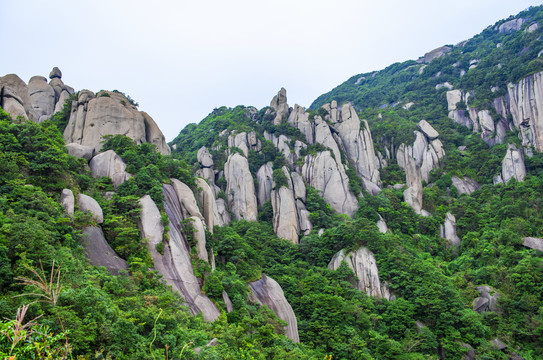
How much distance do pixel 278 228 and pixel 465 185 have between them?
2253 cm

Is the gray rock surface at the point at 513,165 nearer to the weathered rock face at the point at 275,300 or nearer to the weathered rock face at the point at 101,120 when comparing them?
the weathered rock face at the point at 275,300

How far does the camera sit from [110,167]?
22453mm

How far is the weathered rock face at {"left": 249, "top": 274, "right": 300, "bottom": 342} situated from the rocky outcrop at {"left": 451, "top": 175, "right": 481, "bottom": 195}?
2740cm

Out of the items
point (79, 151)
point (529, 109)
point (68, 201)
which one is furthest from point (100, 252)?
point (529, 109)

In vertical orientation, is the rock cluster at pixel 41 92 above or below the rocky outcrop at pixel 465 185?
above

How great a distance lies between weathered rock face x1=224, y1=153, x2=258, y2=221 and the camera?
37000mm

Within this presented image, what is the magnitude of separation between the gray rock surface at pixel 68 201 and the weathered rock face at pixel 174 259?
3397 millimetres

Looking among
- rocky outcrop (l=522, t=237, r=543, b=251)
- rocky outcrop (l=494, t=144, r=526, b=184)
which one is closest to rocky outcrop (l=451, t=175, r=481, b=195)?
rocky outcrop (l=494, t=144, r=526, b=184)

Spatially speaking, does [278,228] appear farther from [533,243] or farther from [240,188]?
[533,243]

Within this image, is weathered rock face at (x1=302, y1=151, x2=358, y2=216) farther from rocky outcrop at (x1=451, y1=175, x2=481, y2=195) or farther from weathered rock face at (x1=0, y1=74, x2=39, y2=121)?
weathered rock face at (x1=0, y1=74, x2=39, y2=121)

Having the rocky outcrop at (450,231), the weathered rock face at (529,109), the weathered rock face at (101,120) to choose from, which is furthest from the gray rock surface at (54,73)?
the weathered rock face at (529,109)

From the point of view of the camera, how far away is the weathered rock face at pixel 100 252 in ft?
51.3

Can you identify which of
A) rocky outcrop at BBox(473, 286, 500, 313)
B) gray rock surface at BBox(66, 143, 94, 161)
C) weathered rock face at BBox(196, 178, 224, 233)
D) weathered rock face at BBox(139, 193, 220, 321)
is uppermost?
gray rock surface at BBox(66, 143, 94, 161)

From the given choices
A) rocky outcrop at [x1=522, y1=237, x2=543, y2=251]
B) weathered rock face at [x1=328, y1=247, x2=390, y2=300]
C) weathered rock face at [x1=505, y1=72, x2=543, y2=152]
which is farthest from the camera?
weathered rock face at [x1=505, y1=72, x2=543, y2=152]
